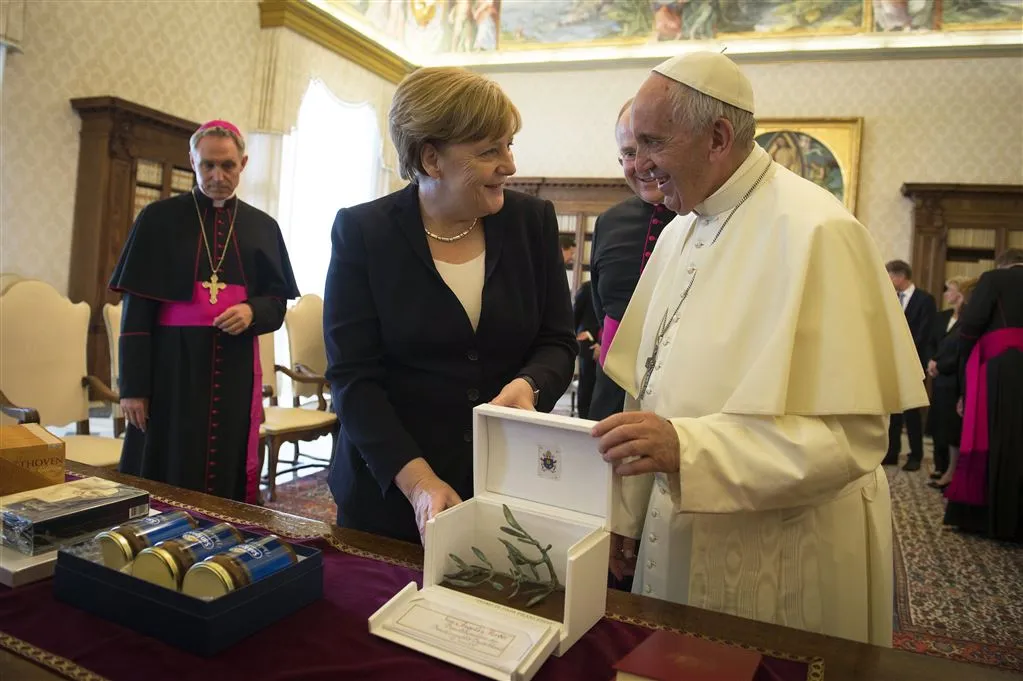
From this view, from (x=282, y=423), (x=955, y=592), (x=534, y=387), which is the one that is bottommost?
(x=955, y=592)

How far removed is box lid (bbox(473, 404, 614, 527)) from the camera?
127 centimetres

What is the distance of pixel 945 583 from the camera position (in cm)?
424

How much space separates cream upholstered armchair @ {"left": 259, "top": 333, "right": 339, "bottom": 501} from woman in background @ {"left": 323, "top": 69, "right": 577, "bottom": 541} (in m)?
2.98

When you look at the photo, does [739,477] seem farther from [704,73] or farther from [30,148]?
[30,148]

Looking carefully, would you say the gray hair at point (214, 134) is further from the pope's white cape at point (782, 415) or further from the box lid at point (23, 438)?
the pope's white cape at point (782, 415)

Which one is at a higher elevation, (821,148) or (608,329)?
(821,148)

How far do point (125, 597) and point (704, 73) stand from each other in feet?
4.27

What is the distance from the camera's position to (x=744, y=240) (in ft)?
5.10

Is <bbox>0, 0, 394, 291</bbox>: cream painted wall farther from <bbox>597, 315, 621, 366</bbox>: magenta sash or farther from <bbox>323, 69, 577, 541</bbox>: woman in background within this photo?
<bbox>323, 69, 577, 541</bbox>: woman in background

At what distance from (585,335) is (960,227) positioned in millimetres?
4963

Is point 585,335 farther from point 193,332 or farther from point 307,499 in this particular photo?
point 193,332

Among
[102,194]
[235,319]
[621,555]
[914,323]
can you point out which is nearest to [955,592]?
[621,555]

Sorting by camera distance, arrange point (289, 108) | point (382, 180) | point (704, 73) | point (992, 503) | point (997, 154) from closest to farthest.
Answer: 1. point (704, 73)
2. point (992, 503)
3. point (289, 108)
4. point (997, 154)
5. point (382, 180)

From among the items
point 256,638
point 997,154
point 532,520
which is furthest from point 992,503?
point 997,154
